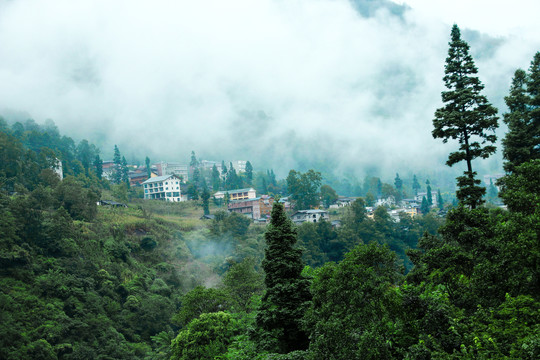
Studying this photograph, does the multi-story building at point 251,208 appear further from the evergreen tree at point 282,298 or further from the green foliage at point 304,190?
the evergreen tree at point 282,298

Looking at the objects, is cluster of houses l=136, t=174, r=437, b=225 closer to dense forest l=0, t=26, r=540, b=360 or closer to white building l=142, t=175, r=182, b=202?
white building l=142, t=175, r=182, b=202

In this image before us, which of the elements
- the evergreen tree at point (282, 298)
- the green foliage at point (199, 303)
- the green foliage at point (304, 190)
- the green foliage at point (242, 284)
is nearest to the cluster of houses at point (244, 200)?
the green foliage at point (304, 190)

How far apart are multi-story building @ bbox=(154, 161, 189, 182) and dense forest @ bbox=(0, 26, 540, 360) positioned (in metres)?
61.8

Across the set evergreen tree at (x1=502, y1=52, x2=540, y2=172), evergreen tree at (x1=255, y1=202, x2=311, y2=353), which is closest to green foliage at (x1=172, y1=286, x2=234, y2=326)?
evergreen tree at (x1=255, y1=202, x2=311, y2=353)

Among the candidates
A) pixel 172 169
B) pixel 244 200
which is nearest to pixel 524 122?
pixel 244 200

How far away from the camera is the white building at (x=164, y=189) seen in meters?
91.2

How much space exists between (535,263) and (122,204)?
207ft

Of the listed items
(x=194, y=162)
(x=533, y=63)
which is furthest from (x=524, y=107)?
(x=194, y=162)

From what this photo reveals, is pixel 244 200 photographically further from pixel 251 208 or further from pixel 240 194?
pixel 240 194

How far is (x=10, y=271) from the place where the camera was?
35312 millimetres

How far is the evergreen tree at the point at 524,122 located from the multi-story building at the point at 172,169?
119839mm

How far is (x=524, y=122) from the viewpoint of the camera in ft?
73.3

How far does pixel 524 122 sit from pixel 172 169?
427 ft

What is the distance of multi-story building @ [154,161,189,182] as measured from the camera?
13775 centimetres
